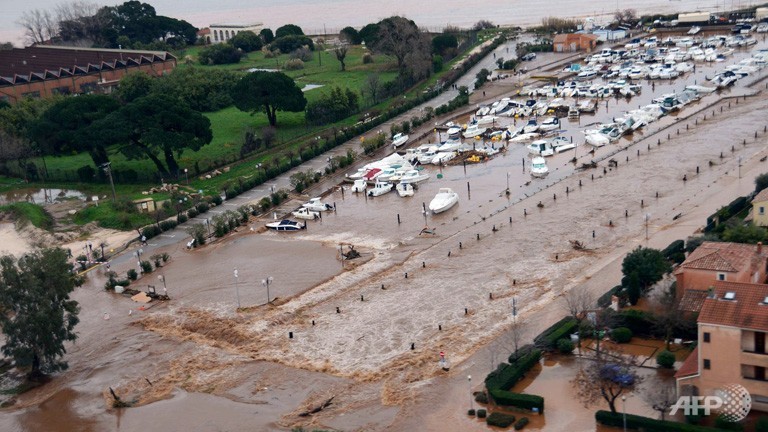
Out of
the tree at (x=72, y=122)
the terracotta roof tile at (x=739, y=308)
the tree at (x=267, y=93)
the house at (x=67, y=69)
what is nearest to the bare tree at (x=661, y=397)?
the terracotta roof tile at (x=739, y=308)

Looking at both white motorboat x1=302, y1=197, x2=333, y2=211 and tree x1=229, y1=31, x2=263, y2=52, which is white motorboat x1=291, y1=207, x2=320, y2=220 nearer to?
white motorboat x1=302, y1=197, x2=333, y2=211

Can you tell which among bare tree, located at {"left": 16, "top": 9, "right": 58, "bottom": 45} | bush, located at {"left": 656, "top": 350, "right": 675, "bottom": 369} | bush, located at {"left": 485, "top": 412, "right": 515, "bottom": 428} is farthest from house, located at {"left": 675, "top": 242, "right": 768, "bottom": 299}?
bare tree, located at {"left": 16, "top": 9, "right": 58, "bottom": 45}

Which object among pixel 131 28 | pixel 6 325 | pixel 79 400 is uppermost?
pixel 131 28

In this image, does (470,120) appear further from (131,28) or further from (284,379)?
(131,28)

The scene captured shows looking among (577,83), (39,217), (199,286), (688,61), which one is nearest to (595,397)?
(199,286)

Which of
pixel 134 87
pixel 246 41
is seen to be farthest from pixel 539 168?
pixel 246 41

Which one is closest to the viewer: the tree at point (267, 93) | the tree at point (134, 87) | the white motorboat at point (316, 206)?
the white motorboat at point (316, 206)

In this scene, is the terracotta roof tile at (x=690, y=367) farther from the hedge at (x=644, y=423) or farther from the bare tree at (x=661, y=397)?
the hedge at (x=644, y=423)
